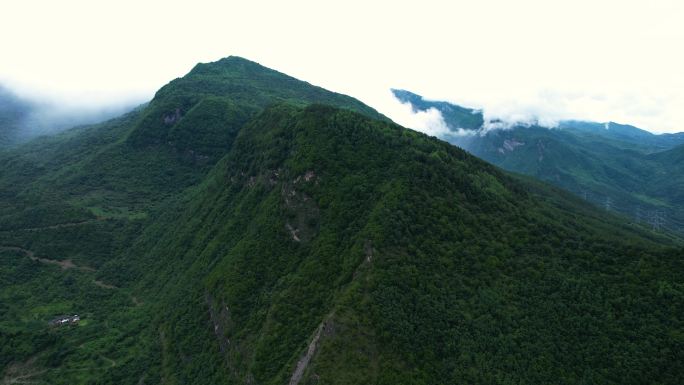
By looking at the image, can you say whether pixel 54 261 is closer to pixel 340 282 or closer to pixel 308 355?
pixel 340 282

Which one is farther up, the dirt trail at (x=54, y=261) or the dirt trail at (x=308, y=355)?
the dirt trail at (x=308, y=355)

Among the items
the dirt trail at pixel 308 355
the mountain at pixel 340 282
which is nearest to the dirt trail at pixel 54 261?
the mountain at pixel 340 282

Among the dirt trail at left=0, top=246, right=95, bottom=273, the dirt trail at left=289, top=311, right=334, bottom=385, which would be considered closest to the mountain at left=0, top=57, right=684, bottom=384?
the dirt trail at left=289, top=311, right=334, bottom=385

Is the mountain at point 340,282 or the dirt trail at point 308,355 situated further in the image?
the mountain at point 340,282

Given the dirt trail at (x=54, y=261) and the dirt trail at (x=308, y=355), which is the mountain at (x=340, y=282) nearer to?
the dirt trail at (x=308, y=355)

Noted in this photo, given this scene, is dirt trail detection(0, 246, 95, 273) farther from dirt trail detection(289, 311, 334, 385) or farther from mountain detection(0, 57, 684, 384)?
dirt trail detection(289, 311, 334, 385)

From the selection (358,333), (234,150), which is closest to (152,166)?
(234,150)

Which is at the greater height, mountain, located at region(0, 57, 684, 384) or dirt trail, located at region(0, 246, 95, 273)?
mountain, located at region(0, 57, 684, 384)

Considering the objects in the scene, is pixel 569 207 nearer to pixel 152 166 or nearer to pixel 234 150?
pixel 234 150

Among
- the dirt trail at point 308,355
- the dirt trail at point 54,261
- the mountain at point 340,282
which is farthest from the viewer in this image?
the dirt trail at point 54,261

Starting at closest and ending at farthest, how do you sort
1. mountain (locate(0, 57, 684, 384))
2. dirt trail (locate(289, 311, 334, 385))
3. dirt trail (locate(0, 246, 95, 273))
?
dirt trail (locate(289, 311, 334, 385)) < mountain (locate(0, 57, 684, 384)) < dirt trail (locate(0, 246, 95, 273))
